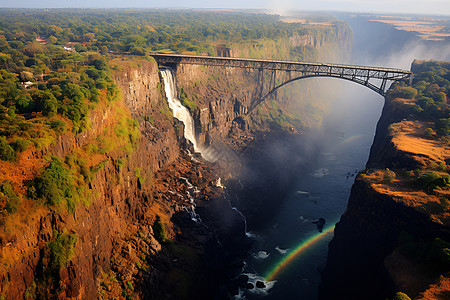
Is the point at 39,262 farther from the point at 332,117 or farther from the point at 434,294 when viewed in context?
the point at 332,117

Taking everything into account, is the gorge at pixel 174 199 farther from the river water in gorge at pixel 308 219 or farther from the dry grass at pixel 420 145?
the dry grass at pixel 420 145

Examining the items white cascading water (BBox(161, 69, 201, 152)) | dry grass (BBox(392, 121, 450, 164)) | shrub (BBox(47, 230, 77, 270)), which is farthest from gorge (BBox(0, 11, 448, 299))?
dry grass (BBox(392, 121, 450, 164))

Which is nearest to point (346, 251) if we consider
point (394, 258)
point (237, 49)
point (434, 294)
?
point (394, 258)

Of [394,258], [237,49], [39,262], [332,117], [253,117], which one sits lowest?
[332,117]

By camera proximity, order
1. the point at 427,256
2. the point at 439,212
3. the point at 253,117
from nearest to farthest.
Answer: the point at 427,256 → the point at 439,212 → the point at 253,117

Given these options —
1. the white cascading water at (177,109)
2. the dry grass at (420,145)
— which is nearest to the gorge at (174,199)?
the white cascading water at (177,109)

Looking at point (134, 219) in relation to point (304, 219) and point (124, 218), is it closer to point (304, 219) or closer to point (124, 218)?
point (124, 218)

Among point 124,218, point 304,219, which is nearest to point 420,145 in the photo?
point 304,219

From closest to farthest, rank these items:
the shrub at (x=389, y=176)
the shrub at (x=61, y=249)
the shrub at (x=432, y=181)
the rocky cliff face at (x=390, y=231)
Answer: the shrub at (x=61, y=249)
the rocky cliff face at (x=390, y=231)
the shrub at (x=432, y=181)
the shrub at (x=389, y=176)

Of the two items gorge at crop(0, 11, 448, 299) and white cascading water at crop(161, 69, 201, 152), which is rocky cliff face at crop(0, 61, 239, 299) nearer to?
gorge at crop(0, 11, 448, 299)
